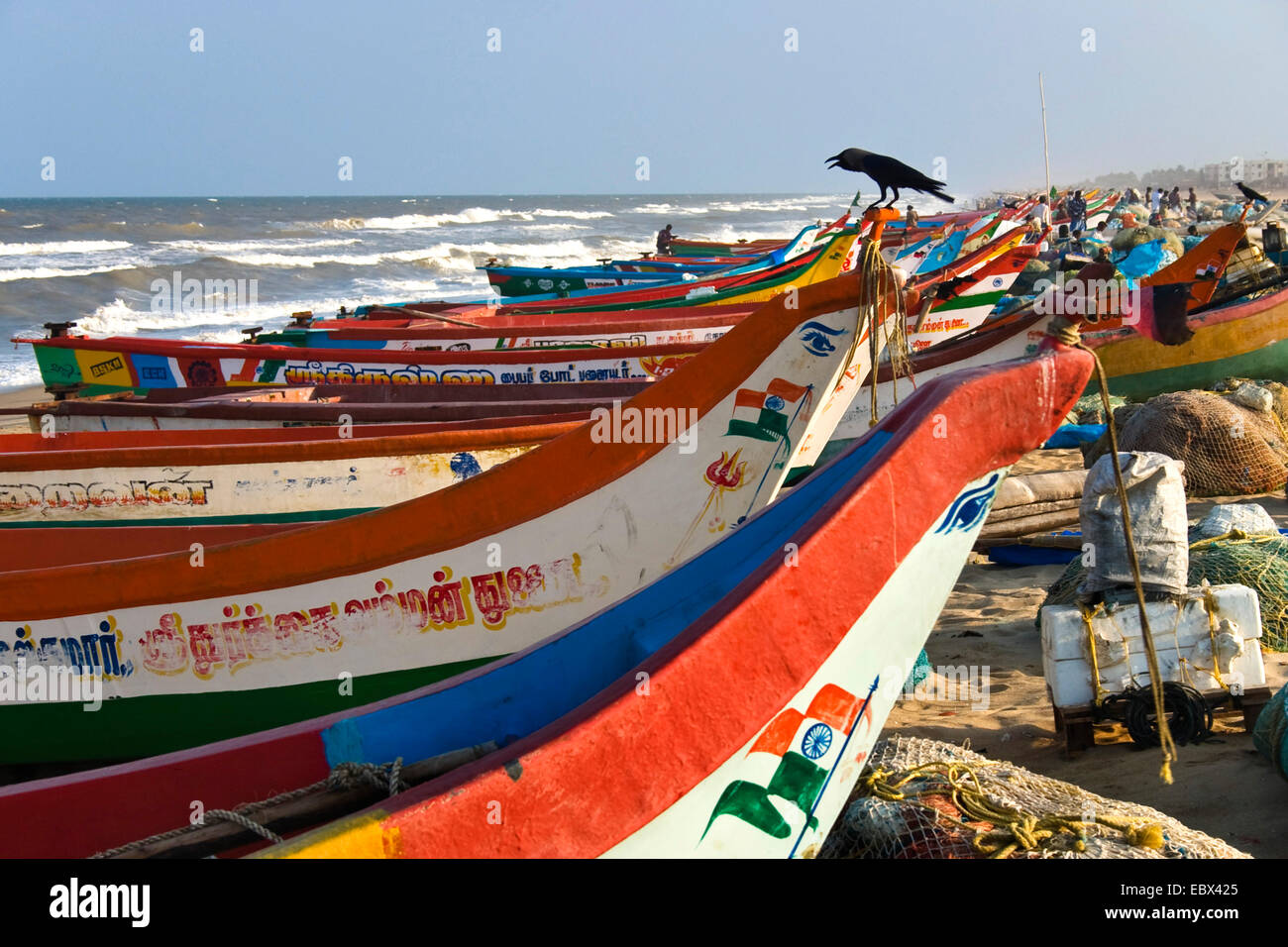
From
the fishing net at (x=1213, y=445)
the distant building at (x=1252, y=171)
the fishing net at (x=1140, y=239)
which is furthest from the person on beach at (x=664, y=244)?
the distant building at (x=1252, y=171)

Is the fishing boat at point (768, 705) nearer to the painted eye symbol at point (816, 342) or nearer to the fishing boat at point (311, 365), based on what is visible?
the painted eye symbol at point (816, 342)

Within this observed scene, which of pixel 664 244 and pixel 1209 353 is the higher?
pixel 664 244

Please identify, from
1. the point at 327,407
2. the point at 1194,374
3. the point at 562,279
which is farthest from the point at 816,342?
the point at 562,279

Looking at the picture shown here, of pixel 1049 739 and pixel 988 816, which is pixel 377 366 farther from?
pixel 988 816

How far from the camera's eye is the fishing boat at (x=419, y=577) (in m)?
3.81

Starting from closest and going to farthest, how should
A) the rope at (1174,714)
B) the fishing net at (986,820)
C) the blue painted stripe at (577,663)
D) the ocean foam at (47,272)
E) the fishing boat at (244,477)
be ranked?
the fishing net at (986,820) → the blue painted stripe at (577,663) → the rope at (1174,714) → the fishing boat at (244,477) → the ocean foam at (47,272)

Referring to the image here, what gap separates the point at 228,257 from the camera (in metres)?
36.5

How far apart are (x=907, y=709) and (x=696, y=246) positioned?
2540 cm

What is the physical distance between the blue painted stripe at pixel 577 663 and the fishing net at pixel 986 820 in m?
0.69

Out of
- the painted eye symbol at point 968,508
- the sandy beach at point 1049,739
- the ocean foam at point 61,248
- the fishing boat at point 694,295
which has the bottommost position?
the sandy beach at point 1049,739

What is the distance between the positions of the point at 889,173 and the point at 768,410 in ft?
4.92

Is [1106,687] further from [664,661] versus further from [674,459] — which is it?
[664,661]

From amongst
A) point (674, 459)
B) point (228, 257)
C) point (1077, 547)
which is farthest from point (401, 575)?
point (228, 257)

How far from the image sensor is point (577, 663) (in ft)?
9.48
